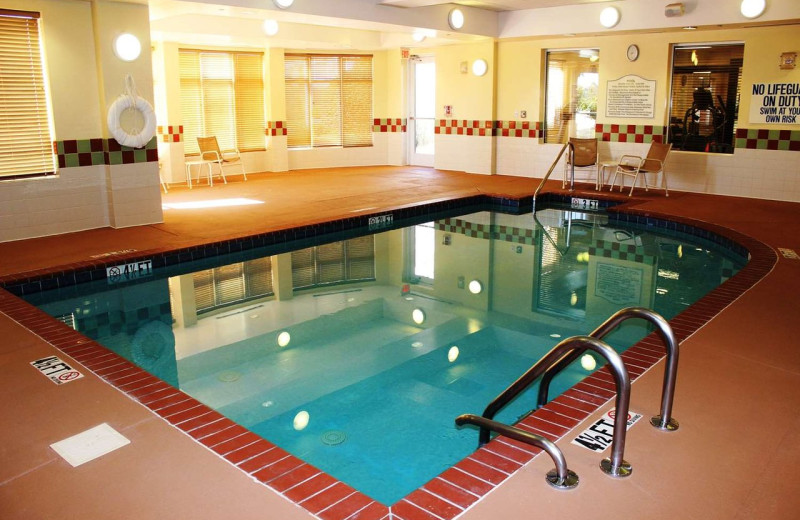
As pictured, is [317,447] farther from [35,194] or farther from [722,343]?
[35,194]

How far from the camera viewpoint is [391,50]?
40.9 ft

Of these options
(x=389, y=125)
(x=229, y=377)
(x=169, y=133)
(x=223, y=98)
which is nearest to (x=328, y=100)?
(x=389, y=125)

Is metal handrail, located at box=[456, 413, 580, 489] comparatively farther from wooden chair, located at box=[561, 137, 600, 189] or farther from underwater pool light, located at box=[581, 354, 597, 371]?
wooden chair, located at box=[561, 137, 600, 189]

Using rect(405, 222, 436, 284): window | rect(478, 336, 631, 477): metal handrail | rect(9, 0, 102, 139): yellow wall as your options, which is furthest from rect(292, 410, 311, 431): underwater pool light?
rect(9, 0, 102, 139): yellow wall

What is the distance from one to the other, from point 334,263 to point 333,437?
Result: 3.37 metres

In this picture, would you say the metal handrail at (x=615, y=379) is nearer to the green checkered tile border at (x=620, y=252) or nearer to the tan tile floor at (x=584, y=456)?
the tan tile floor at (x=584, y=456)

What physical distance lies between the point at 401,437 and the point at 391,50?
406 inches

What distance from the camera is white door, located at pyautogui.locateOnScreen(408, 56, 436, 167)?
12344 mm

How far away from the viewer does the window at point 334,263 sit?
6113 mm

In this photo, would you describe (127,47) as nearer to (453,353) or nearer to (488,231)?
(488,231)

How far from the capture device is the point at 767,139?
8.58 metres

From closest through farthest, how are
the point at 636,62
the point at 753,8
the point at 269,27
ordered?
the point at 753,8 → the point at 636,62 → the point at 269,27

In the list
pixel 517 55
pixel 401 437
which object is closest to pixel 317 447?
pixel 401 437

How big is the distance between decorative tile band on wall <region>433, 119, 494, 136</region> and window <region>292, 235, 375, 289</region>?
4.64m
